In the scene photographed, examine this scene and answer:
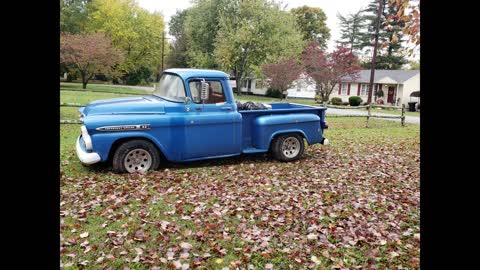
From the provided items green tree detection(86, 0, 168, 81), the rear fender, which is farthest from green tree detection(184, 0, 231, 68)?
the rear fender

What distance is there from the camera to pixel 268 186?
21.0 ft

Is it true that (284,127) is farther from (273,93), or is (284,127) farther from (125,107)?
(273,93)

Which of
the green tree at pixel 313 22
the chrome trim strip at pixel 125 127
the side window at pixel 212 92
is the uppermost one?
the green tree at pixel 313 22

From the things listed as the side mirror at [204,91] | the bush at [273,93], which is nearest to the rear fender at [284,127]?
the side mirror at [204,91]

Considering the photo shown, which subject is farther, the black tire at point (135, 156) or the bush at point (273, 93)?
the bush at point (273, 93)

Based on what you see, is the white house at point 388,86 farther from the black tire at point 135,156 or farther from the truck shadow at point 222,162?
the black tire at point 135,156

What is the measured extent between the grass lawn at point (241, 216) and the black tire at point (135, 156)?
0.26 metres

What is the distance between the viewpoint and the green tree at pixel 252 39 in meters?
35.7

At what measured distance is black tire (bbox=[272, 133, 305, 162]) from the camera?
848 centimetres

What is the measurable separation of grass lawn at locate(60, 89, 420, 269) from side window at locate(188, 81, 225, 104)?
4.74 ft
